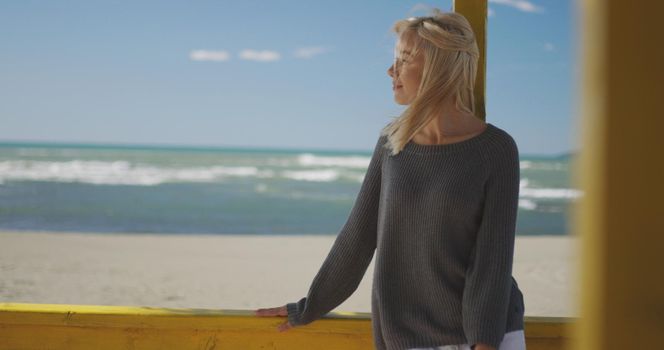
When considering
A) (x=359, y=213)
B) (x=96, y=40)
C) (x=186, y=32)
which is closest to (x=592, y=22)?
(x=359, y=213)

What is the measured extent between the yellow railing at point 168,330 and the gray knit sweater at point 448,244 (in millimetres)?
334

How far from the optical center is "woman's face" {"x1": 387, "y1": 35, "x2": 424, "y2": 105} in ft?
5.49

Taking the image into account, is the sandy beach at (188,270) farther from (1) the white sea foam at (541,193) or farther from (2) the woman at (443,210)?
(1) the white sea foam at (541,193)

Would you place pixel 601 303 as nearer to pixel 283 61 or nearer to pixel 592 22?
pixel 592 22

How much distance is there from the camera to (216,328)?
6.95ft

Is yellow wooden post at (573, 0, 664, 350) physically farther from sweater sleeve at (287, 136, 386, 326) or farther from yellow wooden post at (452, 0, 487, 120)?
yellow wooden post at (452, 0, 487, 120)

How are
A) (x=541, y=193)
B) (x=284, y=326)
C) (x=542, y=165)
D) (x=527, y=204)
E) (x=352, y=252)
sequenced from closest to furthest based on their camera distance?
1. (x=352, y=252)
2. (x=284, y=326)
3. (x=527, y=204)
4. (x=541, y=193)
5. (x=542, y=165)

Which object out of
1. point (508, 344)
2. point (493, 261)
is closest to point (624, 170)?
point (493, 261)

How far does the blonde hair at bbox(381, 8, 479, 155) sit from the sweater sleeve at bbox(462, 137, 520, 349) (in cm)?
19

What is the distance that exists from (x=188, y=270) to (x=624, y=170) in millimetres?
8469

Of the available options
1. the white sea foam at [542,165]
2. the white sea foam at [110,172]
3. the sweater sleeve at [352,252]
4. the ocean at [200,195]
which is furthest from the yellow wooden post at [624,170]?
the white sea foam at [542,165]

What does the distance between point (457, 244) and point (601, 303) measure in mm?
1146

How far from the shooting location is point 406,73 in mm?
1691

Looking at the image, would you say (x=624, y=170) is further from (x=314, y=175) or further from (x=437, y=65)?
(x=314, y=175)
